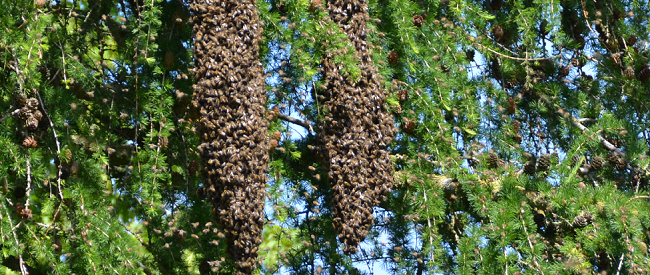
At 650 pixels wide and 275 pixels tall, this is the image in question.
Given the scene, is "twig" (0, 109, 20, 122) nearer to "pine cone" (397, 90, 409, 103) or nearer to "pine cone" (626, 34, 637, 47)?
"pine cone" (397, 90, 409, 103)

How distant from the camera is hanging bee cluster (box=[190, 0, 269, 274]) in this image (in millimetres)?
2650

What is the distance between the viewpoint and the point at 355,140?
2830mm

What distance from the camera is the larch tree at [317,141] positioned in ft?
9.25

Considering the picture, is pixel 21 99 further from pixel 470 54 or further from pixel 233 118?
pixel 470 54

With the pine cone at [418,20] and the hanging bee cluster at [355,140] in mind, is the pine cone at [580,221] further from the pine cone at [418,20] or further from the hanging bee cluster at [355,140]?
the pine cone at [418,20]

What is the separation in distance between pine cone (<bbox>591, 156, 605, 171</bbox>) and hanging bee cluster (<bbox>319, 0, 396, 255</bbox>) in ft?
3.22

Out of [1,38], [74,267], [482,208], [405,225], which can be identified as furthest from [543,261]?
[1,38]

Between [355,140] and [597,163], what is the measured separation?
1161 mm

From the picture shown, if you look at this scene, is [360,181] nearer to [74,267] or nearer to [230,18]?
[230,18]

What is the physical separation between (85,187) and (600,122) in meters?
1.94

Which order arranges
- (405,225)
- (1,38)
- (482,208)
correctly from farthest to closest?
1. (405,225)
2. (482,208)
3. (1,38)

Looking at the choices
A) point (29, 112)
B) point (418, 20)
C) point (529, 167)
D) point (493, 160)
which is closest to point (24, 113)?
point (29, 112)

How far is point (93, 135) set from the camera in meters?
3.28

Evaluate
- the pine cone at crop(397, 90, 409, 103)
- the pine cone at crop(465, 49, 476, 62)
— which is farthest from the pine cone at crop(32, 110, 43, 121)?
the pine cone at crop(465, 49, 476, 62)
